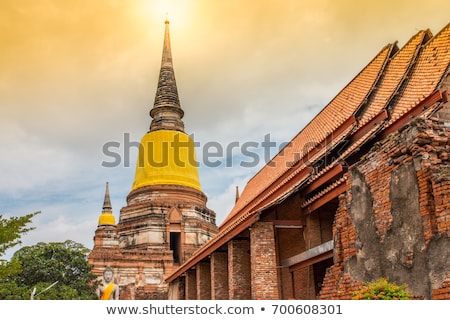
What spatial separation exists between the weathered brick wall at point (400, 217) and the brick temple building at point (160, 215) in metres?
18.1

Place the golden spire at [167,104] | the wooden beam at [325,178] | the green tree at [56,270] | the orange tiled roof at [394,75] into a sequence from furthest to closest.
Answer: the golden spire at [167,104], the green tree at [56,270], the orange tiled roof at [394,75], the wooden beam at [325,178]

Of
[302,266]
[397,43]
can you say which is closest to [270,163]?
[397,43]

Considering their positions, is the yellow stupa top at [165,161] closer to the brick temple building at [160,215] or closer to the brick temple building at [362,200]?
the brick temple building at [160,215]

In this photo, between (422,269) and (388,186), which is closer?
(422,269)

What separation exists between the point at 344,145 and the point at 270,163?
702 cm

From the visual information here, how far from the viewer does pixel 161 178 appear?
92.3ft

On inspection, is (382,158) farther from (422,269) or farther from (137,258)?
(137,258)

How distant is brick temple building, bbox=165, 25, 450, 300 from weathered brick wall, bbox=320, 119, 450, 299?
0.01 m

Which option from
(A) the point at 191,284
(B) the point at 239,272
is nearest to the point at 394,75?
(B) the point at 239,272

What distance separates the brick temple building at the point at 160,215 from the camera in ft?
80.6

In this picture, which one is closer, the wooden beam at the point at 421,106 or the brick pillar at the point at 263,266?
the wooden beam at the point at 421,106

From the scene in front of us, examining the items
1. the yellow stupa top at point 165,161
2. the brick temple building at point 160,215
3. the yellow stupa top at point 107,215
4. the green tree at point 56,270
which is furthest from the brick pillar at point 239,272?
the yellow stupa top at point 107,215

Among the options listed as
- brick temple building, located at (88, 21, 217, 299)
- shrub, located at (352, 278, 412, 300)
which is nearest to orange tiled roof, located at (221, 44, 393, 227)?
shrub, located at (352, 278, 412, 300)

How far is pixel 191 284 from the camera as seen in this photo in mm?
17047
